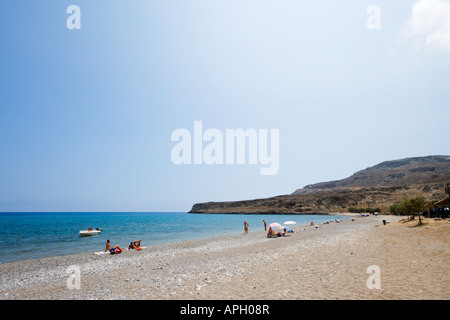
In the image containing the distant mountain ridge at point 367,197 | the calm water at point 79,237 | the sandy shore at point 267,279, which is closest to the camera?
the sandy shore at point 267,279

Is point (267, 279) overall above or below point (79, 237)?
above

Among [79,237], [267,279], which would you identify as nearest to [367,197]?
[79,237]

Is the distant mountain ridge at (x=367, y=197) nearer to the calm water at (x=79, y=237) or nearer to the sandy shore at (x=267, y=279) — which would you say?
the calm water at (x=79, y=237)

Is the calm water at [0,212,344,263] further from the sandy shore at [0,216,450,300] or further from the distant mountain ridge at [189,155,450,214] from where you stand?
the distant mountain ridge at [189,155,450,214]

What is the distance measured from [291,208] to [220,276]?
132614 millimetres

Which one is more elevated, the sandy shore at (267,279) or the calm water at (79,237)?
the sandy shore at (267,279)

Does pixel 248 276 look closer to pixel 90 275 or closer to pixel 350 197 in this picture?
pixel 90 275

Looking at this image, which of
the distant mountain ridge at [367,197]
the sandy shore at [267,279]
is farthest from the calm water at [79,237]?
the distant mountain ridge at [367,197]

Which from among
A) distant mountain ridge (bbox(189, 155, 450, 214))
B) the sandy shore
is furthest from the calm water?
distant mountain ridge (bbox(189, 155, 450, 214))

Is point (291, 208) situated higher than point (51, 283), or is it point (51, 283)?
point (51, 283)

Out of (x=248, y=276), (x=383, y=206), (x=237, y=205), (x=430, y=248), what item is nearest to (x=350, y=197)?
(x=383, y=206)

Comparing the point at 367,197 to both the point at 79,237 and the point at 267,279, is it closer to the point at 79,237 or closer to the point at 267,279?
the point at 79,237

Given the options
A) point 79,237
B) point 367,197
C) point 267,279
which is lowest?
point 79,237
